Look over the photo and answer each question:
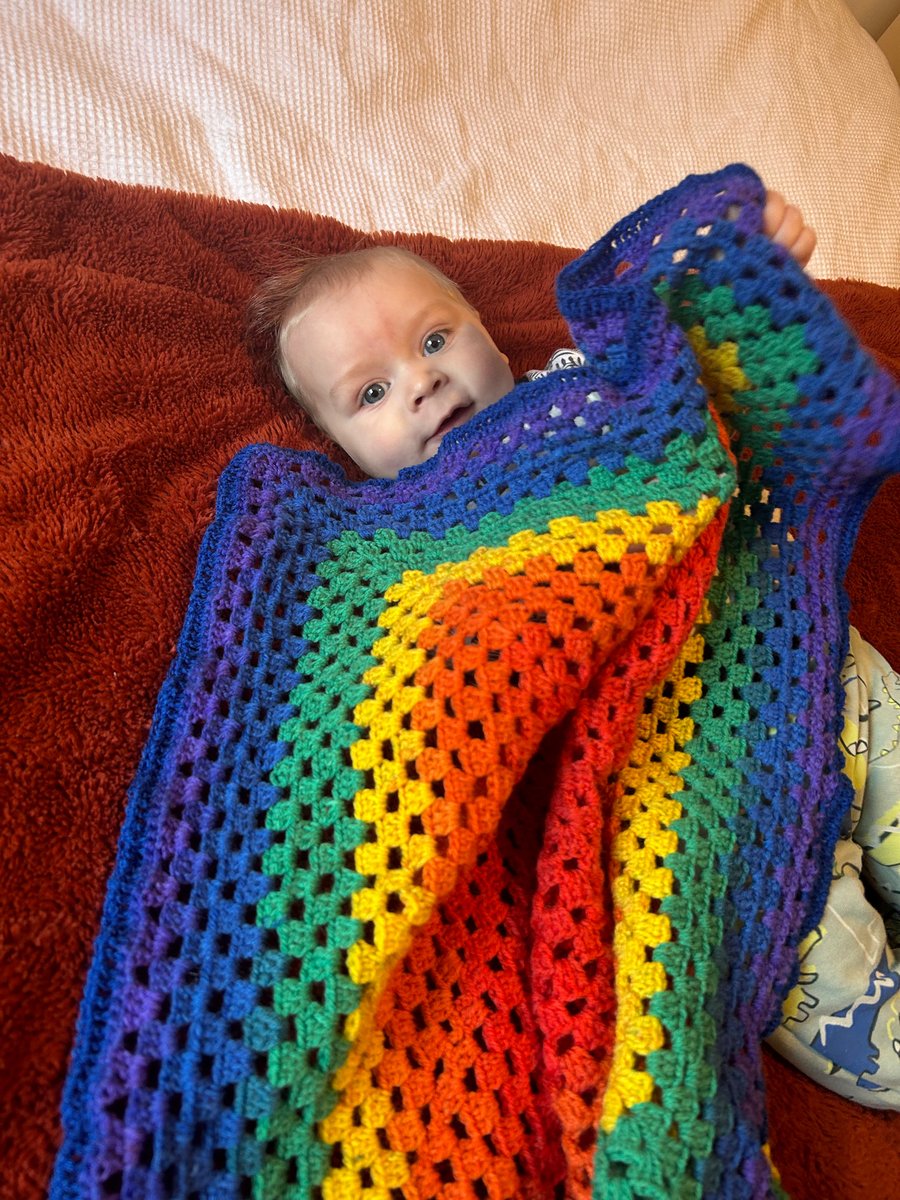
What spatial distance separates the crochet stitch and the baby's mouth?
0.15 m

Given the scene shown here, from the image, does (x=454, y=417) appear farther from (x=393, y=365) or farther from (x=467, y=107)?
(x=467, y=107)

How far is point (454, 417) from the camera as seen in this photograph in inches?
36.5

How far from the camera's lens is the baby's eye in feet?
3.07

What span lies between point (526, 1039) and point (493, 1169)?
0.26 feet

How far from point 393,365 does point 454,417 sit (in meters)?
0.09

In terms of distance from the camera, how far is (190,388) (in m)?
0.89

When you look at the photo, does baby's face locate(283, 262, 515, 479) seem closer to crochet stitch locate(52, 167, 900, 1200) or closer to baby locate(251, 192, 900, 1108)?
baby locate(251, 192, 900, 1108)

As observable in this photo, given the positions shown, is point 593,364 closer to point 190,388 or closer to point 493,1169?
point 190,388

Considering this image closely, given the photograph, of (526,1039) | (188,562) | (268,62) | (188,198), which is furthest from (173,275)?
(526,1039)

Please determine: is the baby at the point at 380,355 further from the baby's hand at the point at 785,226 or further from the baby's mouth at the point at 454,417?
the baby's hand at the point at 785,226

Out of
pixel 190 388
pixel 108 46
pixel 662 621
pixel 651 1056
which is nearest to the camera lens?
pixel 651 1056

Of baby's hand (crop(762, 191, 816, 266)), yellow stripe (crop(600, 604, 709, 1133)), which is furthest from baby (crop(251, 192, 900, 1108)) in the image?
yellow stripe (crop(600, 604, 709, 1133))

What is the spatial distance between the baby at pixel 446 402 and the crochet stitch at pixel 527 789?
55mm

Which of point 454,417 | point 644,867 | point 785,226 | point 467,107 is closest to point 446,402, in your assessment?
point 454,417
